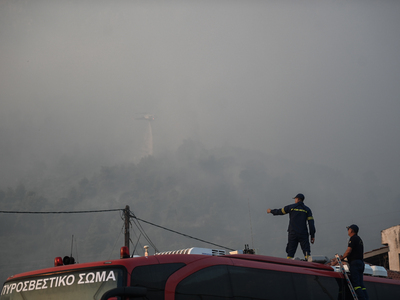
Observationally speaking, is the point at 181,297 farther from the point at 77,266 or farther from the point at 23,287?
the point at 23,287

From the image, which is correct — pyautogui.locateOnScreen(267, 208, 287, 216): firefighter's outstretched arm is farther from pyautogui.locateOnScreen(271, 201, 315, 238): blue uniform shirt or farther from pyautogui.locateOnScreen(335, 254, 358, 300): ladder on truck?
pyautogui.locateOnScreen(335, 254, 358, 300): ladder on truck

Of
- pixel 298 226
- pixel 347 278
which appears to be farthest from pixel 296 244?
pixel 347 278

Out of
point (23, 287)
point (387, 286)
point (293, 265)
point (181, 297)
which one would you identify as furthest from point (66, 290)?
point (387, 286)

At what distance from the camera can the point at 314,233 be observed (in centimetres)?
1032

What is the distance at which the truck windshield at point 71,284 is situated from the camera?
5855 millimetres

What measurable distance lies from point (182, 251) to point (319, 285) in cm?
289

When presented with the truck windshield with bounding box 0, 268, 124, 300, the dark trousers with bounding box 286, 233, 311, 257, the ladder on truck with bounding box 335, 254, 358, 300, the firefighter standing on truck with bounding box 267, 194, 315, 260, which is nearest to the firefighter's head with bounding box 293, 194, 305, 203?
the firefighter standing on truck with bounding box 267, 194, 315, 260

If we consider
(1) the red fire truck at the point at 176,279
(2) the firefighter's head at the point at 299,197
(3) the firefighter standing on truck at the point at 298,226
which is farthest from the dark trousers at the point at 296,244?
(1) the red fire truck at the point at 176,279

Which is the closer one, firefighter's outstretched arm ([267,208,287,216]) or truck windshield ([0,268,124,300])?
truck windshield ([0,268,124,300])

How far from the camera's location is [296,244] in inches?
412

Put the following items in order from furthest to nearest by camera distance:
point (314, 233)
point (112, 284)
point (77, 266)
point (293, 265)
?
point (314, 233)
point (293, 265)
point (77, 266)
point (112, 284)

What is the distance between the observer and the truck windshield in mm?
5855

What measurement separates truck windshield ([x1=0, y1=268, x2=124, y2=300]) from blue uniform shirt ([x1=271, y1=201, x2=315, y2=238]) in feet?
18.3

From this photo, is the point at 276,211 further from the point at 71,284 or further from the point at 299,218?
the point at 71,284
